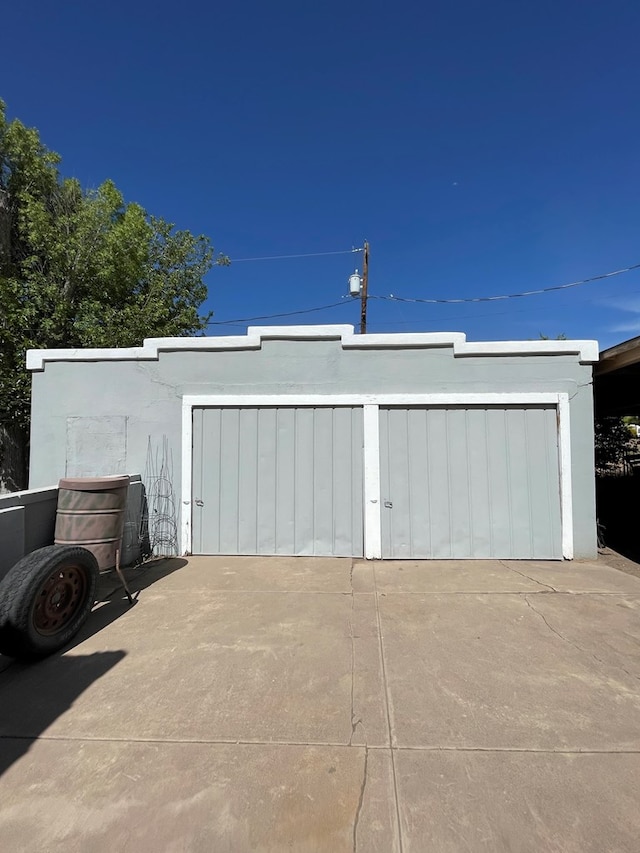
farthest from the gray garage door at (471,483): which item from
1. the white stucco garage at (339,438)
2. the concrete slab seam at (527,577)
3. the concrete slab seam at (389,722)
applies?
the concrete slab seam at (389,722)

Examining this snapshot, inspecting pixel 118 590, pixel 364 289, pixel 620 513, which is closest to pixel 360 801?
pixel 118 590

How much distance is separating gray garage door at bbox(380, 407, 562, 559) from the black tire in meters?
3.71

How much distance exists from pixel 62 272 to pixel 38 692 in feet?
33.8

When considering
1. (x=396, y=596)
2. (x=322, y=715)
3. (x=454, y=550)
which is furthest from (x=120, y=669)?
(x=454, y=550)

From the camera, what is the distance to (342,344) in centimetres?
607

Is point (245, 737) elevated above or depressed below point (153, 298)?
below

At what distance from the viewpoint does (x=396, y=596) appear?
14.8ft

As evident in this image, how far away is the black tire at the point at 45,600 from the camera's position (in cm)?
310

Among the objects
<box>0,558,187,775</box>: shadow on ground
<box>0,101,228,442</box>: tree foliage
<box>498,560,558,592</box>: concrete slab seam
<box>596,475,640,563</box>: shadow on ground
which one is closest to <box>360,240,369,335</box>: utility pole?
<box>0,101,228,442</box>: tree foliage

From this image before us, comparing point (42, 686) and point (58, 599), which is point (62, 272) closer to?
point (58, 599)

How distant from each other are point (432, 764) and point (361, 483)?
3.93 metres

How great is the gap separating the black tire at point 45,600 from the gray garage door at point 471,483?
371 centimetres

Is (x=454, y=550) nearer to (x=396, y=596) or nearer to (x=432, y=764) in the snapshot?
(x=396, y=596)

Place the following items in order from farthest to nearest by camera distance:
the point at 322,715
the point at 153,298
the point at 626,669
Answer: the point at 153,298
the point at 626,669
the point at 322,715
